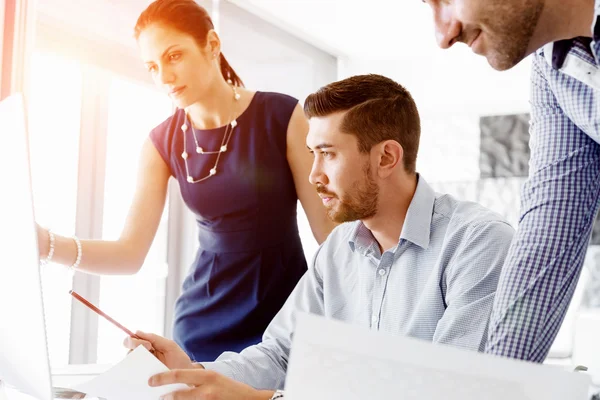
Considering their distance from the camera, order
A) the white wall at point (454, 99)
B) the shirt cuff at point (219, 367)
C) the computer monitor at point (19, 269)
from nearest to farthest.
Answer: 1. the computer monitor at point (19, 269)
2. the shirt cuff at point (219, 367)
3. the white wall at point (454, 99)

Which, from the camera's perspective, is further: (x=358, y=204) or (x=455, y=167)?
(x=455, y=167)

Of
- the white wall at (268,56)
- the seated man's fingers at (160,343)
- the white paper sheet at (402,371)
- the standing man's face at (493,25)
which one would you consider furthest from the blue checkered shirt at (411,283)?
the white wall at (268,56)

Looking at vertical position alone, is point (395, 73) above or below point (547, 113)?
above

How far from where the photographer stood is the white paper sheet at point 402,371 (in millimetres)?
524

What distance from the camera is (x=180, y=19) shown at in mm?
1861

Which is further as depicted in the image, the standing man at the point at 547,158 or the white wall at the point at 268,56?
the white wall at the point at 268,56

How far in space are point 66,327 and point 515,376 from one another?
11.5ft

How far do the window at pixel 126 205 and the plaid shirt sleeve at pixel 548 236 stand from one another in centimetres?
324

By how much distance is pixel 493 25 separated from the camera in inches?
38.1

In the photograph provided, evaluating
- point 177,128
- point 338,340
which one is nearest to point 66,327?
point 177,128

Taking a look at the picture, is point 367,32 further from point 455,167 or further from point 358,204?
point 358,204

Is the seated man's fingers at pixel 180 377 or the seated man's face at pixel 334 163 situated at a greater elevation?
the seated man's face at pixel 334 163

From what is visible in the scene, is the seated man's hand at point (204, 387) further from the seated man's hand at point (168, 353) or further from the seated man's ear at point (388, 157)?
the seated man's ear at point (388, 157)

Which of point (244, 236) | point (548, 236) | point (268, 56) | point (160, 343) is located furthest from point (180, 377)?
point (268, 56)
